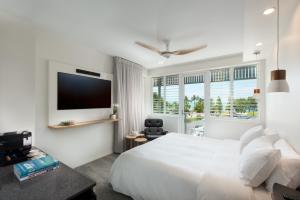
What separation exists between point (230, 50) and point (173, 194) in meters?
3.20

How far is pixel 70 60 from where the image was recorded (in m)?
2.98

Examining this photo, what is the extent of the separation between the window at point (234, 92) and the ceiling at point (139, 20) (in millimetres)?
969

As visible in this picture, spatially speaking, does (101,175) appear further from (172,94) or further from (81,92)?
(172,94)

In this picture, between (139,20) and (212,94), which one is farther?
(212,94)

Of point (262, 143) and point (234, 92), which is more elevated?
point (234, 92)

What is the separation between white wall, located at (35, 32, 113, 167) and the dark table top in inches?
58.9

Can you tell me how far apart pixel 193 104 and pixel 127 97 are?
199cm

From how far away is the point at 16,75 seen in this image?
82.0 inches

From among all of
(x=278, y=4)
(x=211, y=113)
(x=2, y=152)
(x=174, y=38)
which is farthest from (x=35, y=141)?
(x=211, y=113)

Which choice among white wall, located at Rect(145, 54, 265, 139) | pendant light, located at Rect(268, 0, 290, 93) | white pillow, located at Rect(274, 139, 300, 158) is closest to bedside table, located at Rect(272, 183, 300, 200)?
white pillow, located at Rect(274, 139, 300, 158)

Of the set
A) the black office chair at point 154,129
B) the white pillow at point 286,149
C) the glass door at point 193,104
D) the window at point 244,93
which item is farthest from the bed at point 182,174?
the glass door at point 193,104

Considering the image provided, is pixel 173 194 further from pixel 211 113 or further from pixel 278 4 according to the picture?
pixel 211 113

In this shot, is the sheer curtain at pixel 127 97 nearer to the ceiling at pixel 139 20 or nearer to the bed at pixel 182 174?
the ceiling at pixel 139 20

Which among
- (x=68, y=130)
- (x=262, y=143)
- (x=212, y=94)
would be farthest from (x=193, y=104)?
(x=68, y=130)
